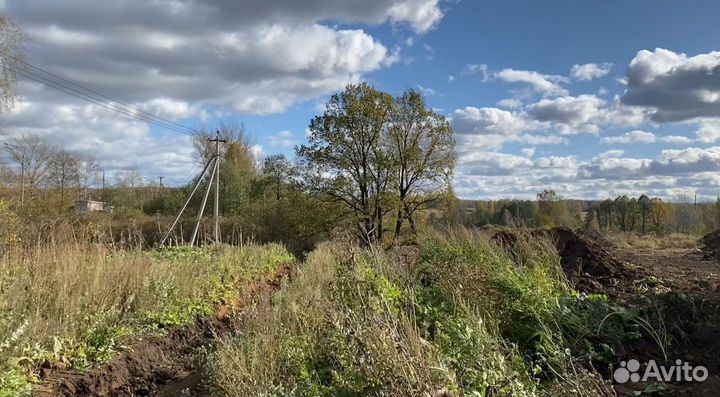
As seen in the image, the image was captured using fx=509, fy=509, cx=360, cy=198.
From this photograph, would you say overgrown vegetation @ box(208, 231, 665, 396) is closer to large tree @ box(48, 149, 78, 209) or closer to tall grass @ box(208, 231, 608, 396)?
Answer: tall grass @ box(208, 231, 608, 396)

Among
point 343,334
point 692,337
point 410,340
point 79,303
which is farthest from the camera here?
point 79,303

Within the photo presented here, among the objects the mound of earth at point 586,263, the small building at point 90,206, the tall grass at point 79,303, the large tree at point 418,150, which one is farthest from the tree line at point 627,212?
the tall grass at point 79,303

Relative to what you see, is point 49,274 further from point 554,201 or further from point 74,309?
point 554,201

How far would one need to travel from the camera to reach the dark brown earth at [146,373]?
15.6ft

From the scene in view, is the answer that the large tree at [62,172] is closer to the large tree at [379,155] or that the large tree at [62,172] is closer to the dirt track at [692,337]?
the large tree at [379,155]

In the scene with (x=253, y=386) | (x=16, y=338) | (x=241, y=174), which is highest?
(x=241, y=174)

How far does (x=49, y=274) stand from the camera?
6191mm

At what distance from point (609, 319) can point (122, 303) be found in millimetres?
6103

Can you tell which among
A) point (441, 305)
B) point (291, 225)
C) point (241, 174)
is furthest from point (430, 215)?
point (441, 305)

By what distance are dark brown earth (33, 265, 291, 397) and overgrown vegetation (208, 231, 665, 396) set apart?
2.48ft

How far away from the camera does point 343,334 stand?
396 centimetres

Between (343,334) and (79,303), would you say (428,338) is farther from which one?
(79,303)

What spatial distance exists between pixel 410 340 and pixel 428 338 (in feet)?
5.07

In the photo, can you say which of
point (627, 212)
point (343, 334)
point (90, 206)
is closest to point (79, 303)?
point (343, 334)
